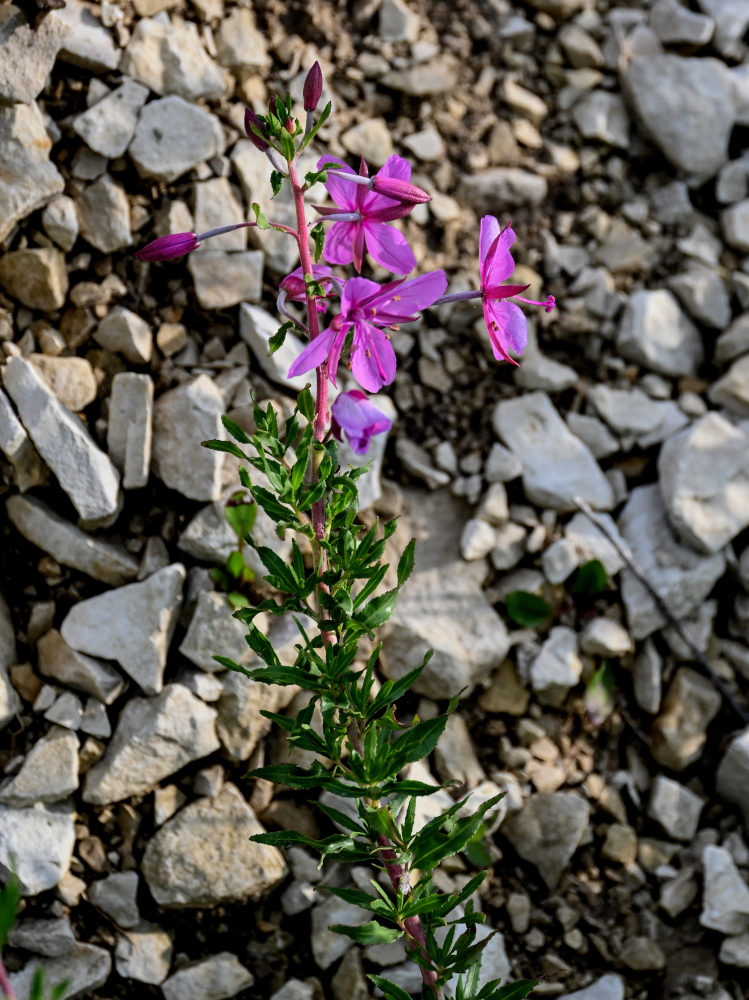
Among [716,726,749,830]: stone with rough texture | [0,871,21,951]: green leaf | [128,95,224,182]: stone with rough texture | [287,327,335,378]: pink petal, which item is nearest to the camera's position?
[0,871,21,951]: green leaf

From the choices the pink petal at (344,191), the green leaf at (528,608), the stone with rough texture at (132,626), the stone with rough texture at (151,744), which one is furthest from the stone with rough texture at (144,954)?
the pink petal at (344,191)

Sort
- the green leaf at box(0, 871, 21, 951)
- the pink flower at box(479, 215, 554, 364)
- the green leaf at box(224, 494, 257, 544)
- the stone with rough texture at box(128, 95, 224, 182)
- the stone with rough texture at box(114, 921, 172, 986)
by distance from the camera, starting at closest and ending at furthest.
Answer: the green leaf at box(0, 871, 21, 951) → the pink flower at box(479, 215, 554, 364) → the stone with rough texture at box(114, 921, 172, 986) → the green leaf at box(224, 494, 257, 544) → the stone with rough texture at box(128, 95, 224, 182)

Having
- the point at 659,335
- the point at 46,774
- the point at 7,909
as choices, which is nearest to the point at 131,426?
the point at 46,774

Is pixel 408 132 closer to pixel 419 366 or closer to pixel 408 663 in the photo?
pixel 419 366

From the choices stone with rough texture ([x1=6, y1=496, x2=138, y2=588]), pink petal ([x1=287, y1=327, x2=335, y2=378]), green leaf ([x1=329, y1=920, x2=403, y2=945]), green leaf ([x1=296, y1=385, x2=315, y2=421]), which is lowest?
green leaf ([x1=329, y1=920, x2=403, y2=945])

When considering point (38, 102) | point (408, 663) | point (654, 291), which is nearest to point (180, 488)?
point (408, 663)

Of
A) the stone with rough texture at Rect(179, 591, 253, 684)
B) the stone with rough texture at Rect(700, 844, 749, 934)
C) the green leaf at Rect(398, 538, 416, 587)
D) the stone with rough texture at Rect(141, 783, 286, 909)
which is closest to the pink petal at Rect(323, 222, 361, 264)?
the green leaf at Rect(398, 538, 416, 587)

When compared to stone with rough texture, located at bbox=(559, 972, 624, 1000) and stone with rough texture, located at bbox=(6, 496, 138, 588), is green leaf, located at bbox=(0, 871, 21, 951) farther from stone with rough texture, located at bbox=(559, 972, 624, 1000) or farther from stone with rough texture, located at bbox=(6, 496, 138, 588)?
stone with rough texture, located at bbox=(559, 972, 624, 1000)

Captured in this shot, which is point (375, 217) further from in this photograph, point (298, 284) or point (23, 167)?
point (23, 167)

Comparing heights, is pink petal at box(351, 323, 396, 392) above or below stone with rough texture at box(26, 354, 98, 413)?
above
